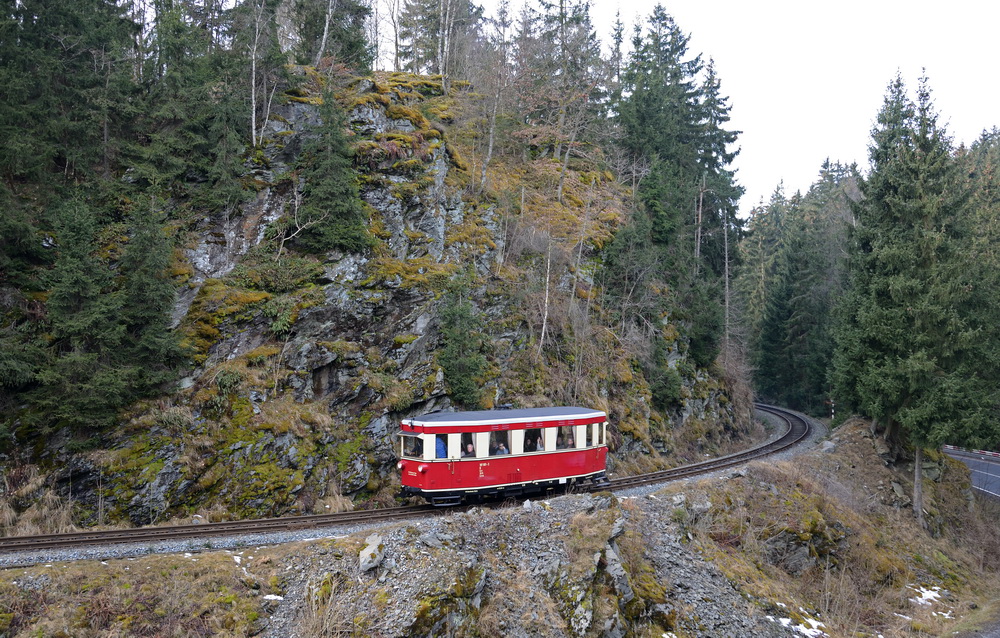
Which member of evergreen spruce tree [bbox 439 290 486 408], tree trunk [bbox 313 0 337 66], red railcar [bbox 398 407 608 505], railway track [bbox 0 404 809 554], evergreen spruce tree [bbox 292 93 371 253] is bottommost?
railway track [bbox 0 404 809 554]

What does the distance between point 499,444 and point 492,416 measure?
0.82 metres

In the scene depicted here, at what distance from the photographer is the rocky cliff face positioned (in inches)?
593

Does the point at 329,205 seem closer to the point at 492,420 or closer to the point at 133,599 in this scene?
the point at 492,420

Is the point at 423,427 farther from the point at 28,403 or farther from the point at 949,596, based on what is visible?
the point at 949,596

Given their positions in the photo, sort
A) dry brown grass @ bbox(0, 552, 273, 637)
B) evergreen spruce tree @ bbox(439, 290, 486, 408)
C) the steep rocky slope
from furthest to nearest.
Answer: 1. evergreen spruce tree @ bbox(439, 290, 486, 408)
2. the steep rocky slope
3. dry brown grass @ bbox(0, 552, 273, 637)

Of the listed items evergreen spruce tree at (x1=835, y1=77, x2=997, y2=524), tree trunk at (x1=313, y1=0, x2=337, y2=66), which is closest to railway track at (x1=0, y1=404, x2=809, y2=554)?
evergreen spruce tree at (x1=835, y1=77, x2=997, y2=524)

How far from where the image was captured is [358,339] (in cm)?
1900

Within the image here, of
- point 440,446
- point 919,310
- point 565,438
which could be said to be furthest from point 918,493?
point 440,446

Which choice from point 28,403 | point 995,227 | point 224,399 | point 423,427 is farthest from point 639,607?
point 995,227

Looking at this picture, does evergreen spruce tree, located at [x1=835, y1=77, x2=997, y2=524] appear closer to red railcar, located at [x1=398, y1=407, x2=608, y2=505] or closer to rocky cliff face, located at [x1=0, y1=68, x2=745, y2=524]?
rocky cliff face, located at [x1=0, y1=68, x2=745, y2=524]

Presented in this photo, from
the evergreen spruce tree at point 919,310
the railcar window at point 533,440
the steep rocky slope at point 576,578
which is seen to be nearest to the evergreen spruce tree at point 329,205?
the railcar window at point 533,440

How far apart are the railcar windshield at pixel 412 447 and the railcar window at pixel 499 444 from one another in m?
2.02

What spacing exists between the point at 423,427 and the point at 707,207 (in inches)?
1255

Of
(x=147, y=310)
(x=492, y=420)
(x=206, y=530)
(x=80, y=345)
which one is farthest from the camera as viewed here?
(x=147, y=310)
